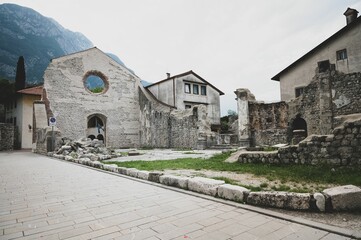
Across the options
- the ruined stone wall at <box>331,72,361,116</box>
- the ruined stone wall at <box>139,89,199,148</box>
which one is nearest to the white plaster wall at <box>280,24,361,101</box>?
the ruined stone wall at <box>331,72,361,116</box>

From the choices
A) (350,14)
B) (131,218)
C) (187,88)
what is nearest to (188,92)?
(187,88)

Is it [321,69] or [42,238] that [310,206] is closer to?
[42,238]

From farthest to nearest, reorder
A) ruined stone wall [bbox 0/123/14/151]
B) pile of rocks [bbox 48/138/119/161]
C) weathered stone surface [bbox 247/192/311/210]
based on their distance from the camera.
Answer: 1. ruined stone wall [bbox 0/123/14/151]
2. pile of rocks [bbox 48/138/119/161]
3. weathered stone surface [bbox 247/192/311/210]

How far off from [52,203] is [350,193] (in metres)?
4.43

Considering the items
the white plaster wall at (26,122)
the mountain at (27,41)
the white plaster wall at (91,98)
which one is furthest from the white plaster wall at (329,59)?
the mountain at (27,41)

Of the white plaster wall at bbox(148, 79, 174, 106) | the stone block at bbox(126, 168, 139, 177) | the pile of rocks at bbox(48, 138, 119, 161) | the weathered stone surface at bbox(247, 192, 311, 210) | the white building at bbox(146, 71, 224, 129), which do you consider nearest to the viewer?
the weathered stone surface at bbox(247, 192, 311, 210)

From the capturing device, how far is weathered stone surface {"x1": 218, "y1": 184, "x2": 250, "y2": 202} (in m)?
3.35

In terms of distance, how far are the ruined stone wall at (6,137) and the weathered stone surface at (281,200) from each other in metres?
29.4

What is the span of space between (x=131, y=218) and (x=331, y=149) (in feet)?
17.3

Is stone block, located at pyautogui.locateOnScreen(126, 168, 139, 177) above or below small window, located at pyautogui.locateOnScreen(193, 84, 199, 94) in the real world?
below

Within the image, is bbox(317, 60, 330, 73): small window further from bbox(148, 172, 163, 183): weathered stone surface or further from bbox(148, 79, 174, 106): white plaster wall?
bbox(148, 79, 174, 106): white plaster wall

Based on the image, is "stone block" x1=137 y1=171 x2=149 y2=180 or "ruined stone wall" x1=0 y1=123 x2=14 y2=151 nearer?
"stone block" x1=137 y1=171 x2=149 y2=180

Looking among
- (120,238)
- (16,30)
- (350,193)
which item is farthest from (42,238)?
(16,30)

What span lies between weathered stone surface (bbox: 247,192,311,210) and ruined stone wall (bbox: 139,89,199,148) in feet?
44.5
